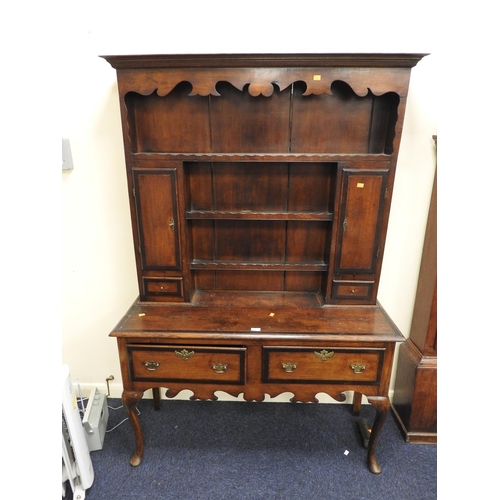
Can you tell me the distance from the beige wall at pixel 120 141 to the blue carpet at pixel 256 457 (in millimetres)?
504

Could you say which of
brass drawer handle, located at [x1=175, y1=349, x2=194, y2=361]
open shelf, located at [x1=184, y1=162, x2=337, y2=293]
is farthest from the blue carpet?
open shelf, located at [x1=184, y1=162, x2=337, y2=293]

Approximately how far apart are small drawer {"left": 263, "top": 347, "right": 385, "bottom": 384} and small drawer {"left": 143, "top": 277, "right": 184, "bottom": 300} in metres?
0.54

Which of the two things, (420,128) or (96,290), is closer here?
(420,128)

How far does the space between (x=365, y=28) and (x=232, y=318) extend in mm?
1450

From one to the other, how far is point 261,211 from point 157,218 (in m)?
0.51

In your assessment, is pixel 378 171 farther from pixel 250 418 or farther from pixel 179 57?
pixel 250 418

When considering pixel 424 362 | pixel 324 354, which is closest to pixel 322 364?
pixel 324 354

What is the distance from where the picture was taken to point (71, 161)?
1.65m

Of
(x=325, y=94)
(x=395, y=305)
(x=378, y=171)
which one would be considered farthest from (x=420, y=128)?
(x=395, y=305)

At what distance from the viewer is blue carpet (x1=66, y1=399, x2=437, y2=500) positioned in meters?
1.52

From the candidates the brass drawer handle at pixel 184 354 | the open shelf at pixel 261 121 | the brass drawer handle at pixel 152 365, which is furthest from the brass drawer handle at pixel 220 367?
the open shelf at pixel 261 121

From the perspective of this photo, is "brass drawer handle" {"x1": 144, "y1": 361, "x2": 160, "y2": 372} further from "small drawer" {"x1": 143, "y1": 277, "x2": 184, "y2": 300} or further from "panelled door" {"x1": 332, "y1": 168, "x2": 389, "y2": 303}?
"panelled door" {"x1": 332, "y1": 168, "x2": 389, "y2": 303}

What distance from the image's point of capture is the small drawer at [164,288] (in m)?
1.64

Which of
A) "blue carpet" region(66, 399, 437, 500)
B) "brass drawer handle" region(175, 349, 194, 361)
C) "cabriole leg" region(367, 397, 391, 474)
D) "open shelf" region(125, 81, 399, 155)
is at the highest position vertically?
"open shelf" region(125, 81, 399, 155)
